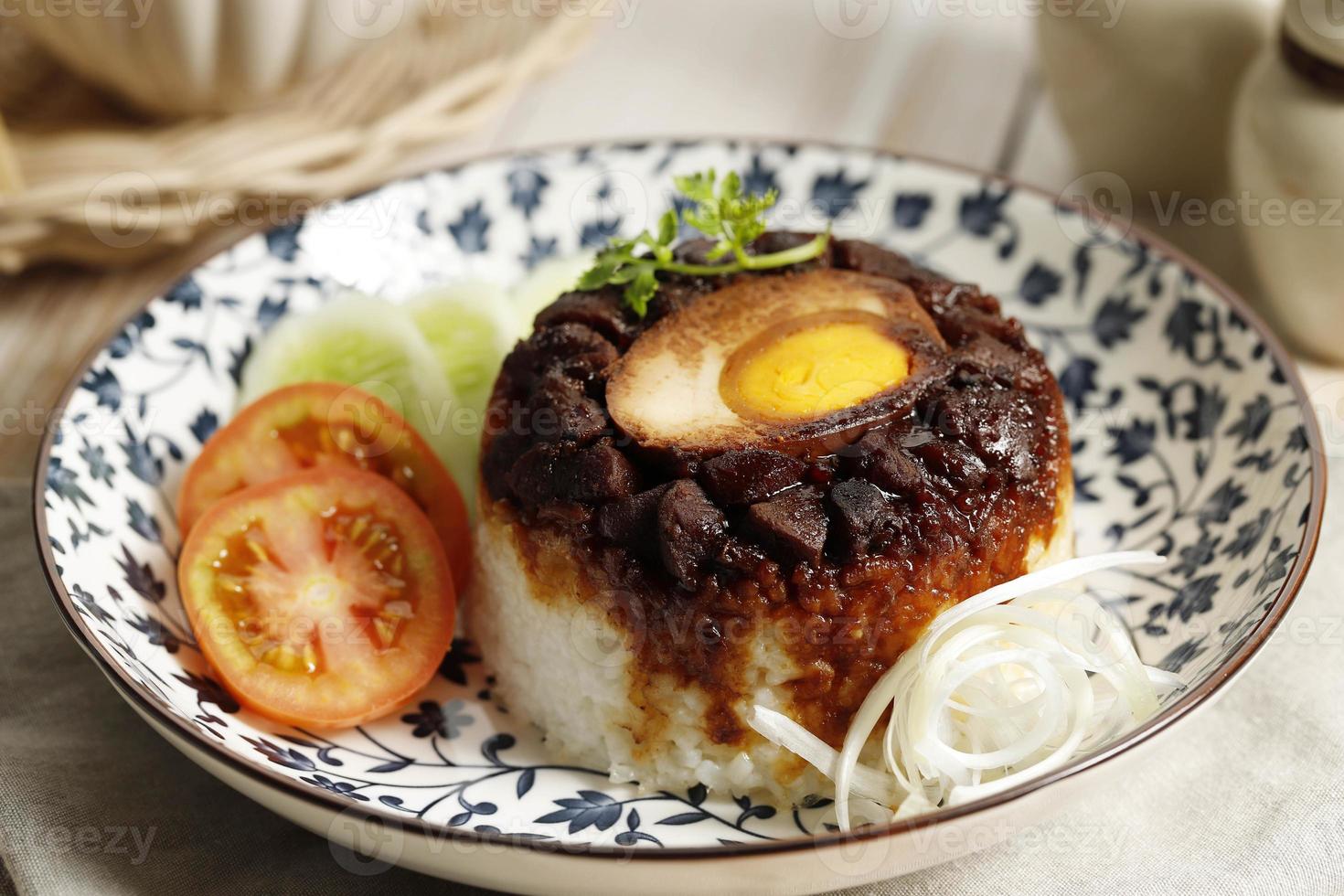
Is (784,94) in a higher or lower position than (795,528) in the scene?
lower

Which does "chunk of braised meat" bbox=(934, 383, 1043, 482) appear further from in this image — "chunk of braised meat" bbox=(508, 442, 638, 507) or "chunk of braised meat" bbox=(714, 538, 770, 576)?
"chunk of braised meat" bbox=(508, 442, 638, 507)

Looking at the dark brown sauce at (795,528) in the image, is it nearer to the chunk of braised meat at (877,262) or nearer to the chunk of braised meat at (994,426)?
the chunk of braised meat at (994,426)

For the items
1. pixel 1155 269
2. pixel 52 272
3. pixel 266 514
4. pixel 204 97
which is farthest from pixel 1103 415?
pixel 52 272

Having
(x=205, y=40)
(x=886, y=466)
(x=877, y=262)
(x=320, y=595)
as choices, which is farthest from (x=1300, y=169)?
(x=205, y=40)

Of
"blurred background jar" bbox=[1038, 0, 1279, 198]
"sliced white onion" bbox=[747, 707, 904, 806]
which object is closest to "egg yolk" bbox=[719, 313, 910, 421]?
"sliced white onion" bbox=[747, 707, 904, 806]

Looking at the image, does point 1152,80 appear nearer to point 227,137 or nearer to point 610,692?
point 610,692

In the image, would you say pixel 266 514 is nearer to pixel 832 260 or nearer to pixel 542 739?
pixel 542 739
